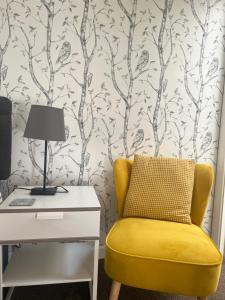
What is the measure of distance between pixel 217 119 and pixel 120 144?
31.4 inches

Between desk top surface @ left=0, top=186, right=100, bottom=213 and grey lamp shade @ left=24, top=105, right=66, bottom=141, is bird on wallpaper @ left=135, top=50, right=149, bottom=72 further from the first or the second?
desk top surface @ left=0, top=186, right=100, bottom=213

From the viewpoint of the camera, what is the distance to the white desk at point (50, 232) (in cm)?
132

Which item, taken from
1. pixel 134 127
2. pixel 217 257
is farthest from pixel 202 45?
pixel 217 257

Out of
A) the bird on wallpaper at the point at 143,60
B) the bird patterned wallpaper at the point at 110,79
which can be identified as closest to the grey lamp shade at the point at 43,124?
the bird patterned wallpaper at the point at 110,79

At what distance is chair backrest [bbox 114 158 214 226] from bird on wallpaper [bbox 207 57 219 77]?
Answer: 0.74 metres

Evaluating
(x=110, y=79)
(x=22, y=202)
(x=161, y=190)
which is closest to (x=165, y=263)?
(x=161, y=190)

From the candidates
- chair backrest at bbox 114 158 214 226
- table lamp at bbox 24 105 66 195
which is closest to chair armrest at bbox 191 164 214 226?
chair backrest at bbox 114 158 214 226

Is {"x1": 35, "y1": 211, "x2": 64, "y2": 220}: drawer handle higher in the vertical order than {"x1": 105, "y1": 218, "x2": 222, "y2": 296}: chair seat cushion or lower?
higher

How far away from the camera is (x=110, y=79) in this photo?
1842 millimetres

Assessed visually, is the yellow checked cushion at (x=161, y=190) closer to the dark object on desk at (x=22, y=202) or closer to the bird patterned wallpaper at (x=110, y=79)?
the bird patterned wallpaper at (x=110, y=79)

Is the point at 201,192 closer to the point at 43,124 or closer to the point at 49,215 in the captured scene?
the point at 49,215

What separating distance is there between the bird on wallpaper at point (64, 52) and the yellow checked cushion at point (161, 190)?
2.94ft

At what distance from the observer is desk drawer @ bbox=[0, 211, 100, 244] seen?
1.32m

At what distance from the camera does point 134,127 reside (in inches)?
75.4
